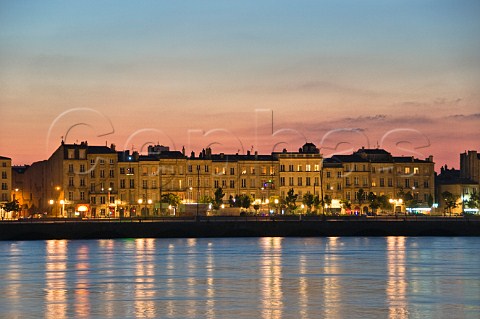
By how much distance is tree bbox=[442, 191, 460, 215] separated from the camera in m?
184

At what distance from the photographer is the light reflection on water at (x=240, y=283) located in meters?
43.9

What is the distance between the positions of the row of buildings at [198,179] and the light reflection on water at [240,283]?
7276 cm

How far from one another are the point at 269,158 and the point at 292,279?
399 feet

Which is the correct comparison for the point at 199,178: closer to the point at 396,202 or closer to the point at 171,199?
the point at 171,199

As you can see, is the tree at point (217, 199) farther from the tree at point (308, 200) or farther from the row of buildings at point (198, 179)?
the tree at point (308, 200)

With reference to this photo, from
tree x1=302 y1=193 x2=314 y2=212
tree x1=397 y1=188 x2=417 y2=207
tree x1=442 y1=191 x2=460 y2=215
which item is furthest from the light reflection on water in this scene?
tree x1=442 y1=191 x2=460 y2=215

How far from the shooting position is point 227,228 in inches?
4710

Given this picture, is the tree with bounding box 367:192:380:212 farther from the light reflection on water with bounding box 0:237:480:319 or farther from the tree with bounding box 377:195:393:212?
the light reflection on water with bounding box 0:237:480:319

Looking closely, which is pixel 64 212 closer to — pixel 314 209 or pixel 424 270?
pixel 314 209

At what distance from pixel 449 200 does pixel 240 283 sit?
443 ft

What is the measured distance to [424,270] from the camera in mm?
65562

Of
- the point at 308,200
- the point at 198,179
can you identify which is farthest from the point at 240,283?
the point at 308,200

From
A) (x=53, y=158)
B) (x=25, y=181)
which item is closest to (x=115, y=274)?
(x=53, y=158)

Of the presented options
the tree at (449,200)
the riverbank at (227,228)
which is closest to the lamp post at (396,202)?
the tree at (449,200)
